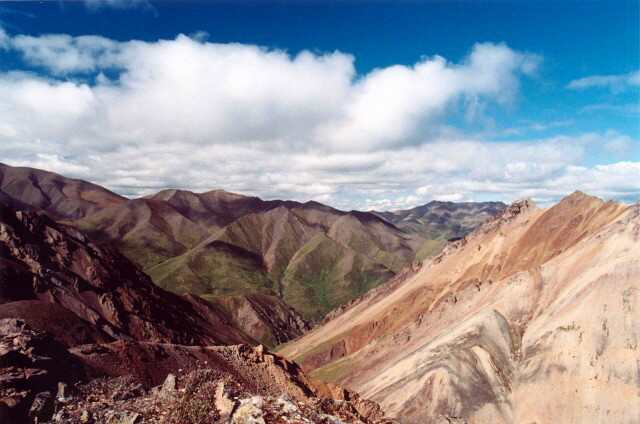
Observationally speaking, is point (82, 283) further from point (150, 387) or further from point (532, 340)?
point (532, 340)

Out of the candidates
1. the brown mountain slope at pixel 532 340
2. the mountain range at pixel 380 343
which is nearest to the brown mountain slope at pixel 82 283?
the mountain range at pixel 380 343

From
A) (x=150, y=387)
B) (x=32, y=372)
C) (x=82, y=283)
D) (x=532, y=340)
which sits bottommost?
(x=532, y=340)

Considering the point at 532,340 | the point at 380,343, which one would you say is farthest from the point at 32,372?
the point at 380,343

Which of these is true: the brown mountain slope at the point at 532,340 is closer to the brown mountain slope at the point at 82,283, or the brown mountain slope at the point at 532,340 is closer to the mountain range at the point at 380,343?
the mountain range at the point at 380,343

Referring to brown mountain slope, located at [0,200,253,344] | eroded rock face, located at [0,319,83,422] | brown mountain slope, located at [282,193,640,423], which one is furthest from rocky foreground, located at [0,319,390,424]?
brown mountain slope, located at [0,200,253,344]

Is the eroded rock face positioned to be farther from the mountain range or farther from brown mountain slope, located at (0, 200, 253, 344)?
brown mountain slope, located at (0, 200, 253, 344)

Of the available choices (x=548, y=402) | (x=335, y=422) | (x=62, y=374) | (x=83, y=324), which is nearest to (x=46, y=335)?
(x=62, y=374)
